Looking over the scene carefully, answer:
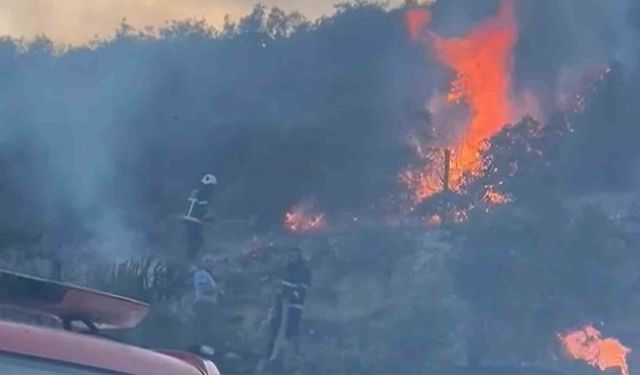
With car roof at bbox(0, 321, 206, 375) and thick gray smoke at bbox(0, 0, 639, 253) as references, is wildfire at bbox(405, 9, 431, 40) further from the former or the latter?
Result: car roof at bbox(0, 321, 206, 375)

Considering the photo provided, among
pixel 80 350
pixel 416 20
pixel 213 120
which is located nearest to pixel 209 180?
pixel 213 120

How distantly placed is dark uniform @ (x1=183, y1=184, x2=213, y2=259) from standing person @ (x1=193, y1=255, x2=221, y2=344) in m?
0.12

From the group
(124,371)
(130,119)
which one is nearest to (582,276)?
(130,119)

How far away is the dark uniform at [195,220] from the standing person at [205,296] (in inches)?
4.7

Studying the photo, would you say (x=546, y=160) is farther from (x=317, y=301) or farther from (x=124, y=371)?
(x=124, y=371)

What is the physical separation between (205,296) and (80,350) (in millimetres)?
7404

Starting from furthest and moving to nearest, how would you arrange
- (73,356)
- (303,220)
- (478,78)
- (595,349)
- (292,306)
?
(478,78)
(303,220)
(595,349)
(292,306)
(73,356)

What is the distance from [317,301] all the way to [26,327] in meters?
7.28

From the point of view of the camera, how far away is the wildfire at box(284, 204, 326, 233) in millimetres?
9547

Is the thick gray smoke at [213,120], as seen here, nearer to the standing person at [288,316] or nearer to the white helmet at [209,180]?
the white helmet at [209,180]

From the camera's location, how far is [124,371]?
2.05m

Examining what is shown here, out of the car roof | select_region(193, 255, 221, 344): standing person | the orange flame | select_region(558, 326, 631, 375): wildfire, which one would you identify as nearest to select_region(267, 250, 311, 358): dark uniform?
select_region(193, 255, 221, 344): standing person

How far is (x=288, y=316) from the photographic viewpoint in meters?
9.33

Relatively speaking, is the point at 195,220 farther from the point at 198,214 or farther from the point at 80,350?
the point at 80,350
